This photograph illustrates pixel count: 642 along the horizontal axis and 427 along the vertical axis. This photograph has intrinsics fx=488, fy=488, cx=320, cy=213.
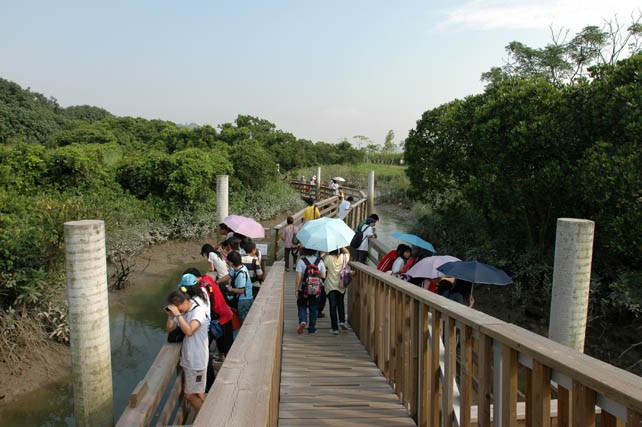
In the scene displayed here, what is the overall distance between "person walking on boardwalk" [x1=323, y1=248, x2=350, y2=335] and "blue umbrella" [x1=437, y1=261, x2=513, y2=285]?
46.0 inches

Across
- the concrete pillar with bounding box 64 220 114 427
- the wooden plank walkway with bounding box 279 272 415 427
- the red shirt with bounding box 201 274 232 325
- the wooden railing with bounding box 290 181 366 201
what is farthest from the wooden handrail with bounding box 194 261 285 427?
the wooden railing with bounding box 290 181 366 201

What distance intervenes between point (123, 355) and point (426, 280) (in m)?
5.64

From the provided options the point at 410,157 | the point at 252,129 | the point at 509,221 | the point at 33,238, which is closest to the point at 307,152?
the point at 252,129

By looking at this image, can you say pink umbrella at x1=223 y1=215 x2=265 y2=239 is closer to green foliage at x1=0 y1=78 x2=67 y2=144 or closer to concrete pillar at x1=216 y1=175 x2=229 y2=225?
concrete pillar at x1=216 y1=175 x2=229 y2=225

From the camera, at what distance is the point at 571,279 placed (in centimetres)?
453

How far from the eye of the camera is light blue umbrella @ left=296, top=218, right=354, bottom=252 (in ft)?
19.8

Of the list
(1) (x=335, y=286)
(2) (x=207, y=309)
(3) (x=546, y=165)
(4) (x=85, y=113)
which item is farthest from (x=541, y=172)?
(4) (x=85, y=113)

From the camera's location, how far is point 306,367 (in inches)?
179

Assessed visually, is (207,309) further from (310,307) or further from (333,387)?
(310,307)

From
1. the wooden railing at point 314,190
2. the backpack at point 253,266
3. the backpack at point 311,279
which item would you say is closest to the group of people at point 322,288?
the backpack at point 311,279

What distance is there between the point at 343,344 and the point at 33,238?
463 centimetres

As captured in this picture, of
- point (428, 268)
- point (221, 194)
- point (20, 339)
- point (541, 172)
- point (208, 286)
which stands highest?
point (541, 172)

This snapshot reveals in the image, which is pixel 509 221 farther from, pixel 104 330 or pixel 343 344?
pixel 104 330

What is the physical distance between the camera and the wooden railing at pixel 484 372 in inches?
59.3
